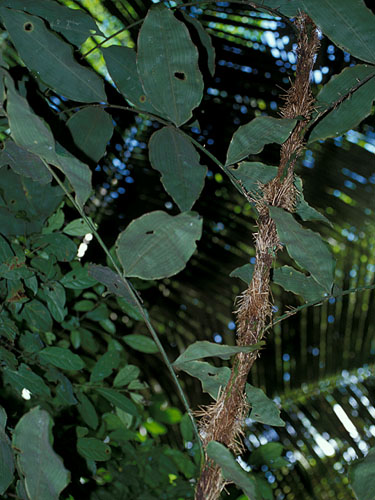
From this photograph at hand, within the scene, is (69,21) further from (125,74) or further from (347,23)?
(347,23)

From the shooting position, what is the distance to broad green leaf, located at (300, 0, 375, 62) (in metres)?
0.39

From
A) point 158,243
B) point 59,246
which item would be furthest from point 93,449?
point 158,243

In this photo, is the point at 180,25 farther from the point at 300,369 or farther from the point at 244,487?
the point at 300,369

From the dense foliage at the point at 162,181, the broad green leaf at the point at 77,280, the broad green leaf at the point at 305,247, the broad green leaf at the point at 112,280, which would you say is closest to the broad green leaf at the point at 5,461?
the dense foliage at the point at 162,181

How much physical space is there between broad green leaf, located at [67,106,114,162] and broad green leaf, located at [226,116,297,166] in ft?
0.54

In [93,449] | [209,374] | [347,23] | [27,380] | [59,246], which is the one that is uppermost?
[347,23]

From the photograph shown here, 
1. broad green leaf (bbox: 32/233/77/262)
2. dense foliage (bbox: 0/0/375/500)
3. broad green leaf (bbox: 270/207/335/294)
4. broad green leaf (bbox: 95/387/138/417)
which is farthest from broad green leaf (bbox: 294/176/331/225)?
broad green leaf (bbox: 95/387/138/417)

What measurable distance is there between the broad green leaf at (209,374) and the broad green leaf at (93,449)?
40cm

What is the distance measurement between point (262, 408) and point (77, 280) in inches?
15.0

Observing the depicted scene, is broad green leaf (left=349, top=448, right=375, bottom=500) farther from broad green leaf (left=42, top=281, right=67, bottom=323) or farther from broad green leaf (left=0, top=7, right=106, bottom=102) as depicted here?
broad green leaf (left=42, top=281, right=67, bottom=323)

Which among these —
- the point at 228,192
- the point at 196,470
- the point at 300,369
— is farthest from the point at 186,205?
the point at 300,369

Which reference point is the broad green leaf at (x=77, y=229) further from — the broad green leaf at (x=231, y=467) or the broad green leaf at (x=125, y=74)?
the broad green leaf at (x=231, y=467)

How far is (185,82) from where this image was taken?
414 millimetres

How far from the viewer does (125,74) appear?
0.53 metres
